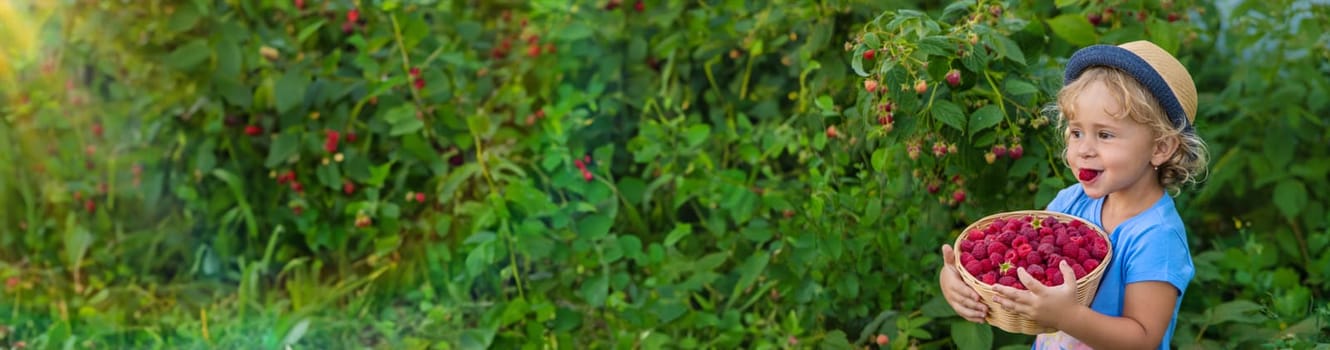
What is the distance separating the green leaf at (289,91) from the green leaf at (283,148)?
0.24 ft

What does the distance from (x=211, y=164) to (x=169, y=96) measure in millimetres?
241

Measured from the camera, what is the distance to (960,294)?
5.53 ft

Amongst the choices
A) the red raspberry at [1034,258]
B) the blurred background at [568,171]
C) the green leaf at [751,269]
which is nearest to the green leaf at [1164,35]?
the blurred background at [568,171]

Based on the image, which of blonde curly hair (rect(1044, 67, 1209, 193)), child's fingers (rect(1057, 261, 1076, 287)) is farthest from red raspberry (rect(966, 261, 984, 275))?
blonde curly hair (rect(1044, 67, 1209, 193))

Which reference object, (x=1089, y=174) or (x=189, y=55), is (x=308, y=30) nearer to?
(x=189, y=55)

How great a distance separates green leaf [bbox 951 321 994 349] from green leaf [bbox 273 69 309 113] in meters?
1.79

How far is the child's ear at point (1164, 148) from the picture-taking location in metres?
1.65

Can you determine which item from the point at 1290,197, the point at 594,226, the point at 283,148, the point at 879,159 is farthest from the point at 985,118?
the point at 283,148

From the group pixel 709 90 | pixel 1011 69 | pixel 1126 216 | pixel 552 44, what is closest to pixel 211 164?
pixel 552 44

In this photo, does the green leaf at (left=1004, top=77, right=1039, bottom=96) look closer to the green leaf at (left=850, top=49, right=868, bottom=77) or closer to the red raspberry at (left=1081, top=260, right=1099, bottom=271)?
the green leaf at (left=850, top=49, right=868, bottom=77)

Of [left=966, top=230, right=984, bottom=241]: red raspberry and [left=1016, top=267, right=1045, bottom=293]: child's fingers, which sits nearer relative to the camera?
[left=1016, top=267, right=1045, bottom=293]: child's fingers

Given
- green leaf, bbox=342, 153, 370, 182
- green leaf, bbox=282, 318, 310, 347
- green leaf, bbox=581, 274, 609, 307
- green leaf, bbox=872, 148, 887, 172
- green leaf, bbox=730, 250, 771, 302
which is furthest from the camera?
green leaf, bbox=342, 153, 370, 182

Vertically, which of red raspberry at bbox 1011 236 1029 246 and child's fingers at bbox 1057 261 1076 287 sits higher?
child's fingers at bbox 1057 261 1076 287

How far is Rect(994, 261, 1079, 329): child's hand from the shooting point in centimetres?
157
